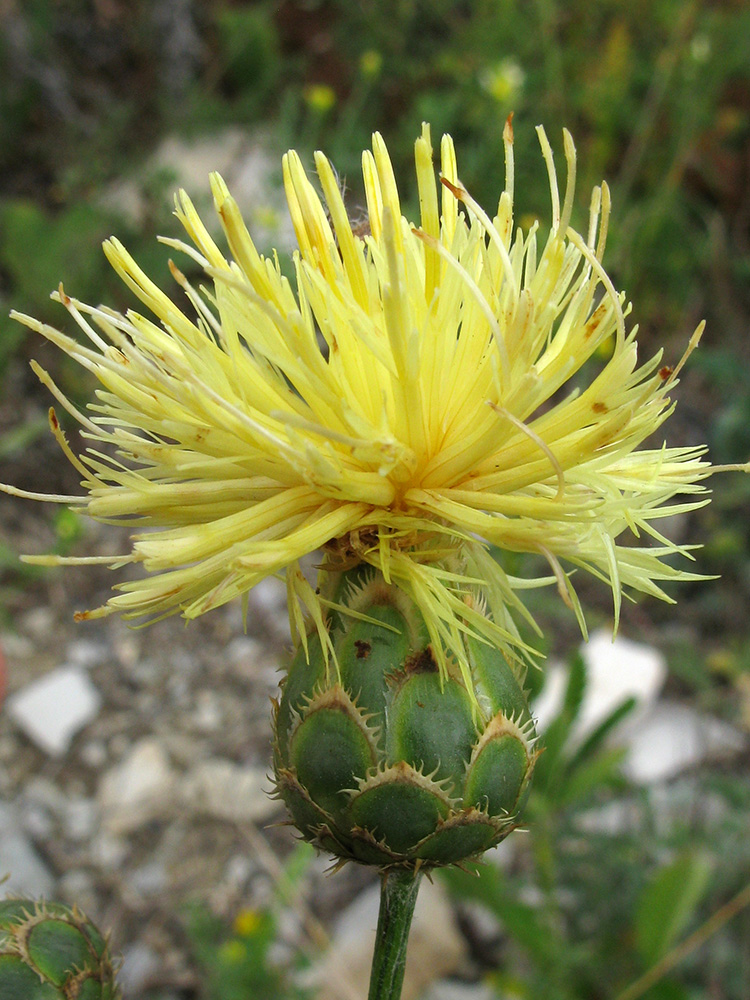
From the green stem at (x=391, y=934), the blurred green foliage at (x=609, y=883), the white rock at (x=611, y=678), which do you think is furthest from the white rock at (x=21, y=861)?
the green stem at (x=391, y=934)

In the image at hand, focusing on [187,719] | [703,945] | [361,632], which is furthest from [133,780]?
[361,632]

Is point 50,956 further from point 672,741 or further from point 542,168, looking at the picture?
point 542,168

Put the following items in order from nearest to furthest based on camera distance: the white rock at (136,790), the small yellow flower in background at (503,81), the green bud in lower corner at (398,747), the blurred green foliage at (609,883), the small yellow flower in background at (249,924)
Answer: the green bud in lower corner at (398,747)
the blurred green foliage at (609,883)
the small yellow flower in background at (249,924)
the white rock at (136,790)
the small yellow flower in background at (503,81)

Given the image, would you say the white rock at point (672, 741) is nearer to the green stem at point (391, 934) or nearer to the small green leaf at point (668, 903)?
the small green leaf at point (668, 903)

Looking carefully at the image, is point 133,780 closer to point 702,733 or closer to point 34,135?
point 702,733

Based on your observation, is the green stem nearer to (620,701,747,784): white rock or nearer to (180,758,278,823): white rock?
(180,758,278,823): white rock

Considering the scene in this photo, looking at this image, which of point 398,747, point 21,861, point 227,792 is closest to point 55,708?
point 21,861
